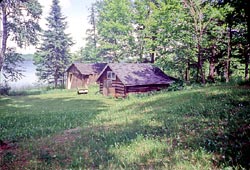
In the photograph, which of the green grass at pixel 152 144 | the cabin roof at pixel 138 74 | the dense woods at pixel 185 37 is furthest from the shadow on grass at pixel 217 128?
the cabin roof at pixel 138 74

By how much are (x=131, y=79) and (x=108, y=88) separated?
17.0 feet

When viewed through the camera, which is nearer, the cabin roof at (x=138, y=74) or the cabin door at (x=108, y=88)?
the cabin roof at (x=138, y=74)

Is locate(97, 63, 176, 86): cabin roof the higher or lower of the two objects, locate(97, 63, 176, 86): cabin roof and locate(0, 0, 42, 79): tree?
the lower

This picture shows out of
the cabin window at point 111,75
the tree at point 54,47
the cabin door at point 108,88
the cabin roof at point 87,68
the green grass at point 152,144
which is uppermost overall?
the tree at point 54,47

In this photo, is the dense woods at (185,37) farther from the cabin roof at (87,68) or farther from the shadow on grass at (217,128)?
the shadow on grass at (217,128)

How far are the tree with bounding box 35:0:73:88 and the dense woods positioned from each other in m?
9.74

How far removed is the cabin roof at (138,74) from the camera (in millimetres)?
31913

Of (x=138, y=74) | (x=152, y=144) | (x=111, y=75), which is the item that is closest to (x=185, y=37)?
(x=138, y=74)

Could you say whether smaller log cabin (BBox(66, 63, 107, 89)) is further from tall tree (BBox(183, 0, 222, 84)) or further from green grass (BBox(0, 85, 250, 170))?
green grass (BBox(0, 85, 250, 170))

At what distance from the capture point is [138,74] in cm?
3372

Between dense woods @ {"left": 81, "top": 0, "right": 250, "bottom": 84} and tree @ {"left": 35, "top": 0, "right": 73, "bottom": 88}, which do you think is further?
tree @ {"left": 35, "top": 0, "right": 73, "bottom": 88}

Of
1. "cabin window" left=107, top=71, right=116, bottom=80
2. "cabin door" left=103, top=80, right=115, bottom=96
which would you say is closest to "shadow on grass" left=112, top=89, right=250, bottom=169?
"cabin window" left=107, top=71, right=116, bottom=80

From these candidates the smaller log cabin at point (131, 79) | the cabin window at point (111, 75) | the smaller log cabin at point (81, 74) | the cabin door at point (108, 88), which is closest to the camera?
the smaller log cabin at point (131, 79)

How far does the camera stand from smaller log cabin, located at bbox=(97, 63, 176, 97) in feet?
104
